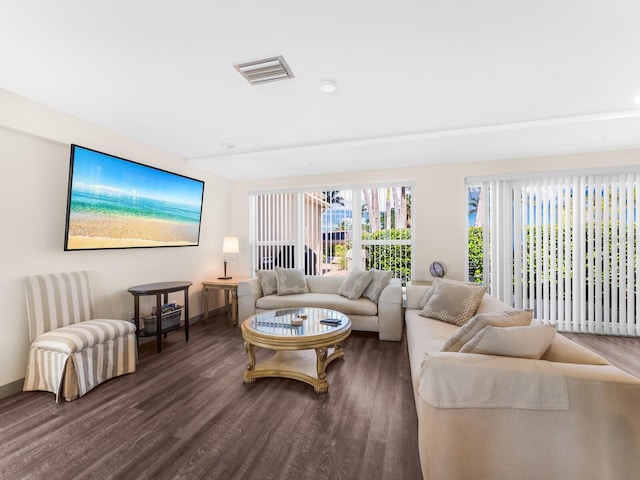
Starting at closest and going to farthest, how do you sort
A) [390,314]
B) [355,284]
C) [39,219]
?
[39,219] → [390,314] → [355,284]

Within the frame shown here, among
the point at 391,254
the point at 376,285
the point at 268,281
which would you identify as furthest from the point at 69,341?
the point at 391,254

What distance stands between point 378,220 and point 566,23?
332cm

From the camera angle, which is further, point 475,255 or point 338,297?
point 475,255

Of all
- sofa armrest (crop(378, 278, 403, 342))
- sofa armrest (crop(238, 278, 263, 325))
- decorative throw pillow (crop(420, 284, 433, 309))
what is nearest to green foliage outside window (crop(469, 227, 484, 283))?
decorative throw pillow (crop(420, 284, 433, 309))

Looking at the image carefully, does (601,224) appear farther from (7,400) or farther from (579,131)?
(7,400)

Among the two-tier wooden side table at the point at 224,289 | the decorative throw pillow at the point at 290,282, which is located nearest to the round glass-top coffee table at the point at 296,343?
the decorative throw pillow at the point at 290,282

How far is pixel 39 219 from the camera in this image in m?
2.63

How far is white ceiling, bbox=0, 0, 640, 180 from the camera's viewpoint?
5.16 ft

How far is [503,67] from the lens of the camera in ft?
6.69

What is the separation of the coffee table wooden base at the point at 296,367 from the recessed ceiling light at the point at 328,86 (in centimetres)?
212

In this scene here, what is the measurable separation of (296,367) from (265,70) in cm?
244

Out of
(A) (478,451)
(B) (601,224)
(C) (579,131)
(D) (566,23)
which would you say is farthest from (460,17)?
(B) (601,224)

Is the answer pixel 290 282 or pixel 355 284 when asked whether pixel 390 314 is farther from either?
pixel 290 282

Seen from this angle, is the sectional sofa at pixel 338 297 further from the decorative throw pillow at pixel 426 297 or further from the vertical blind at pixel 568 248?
the vertical blind at pixel 568 248
